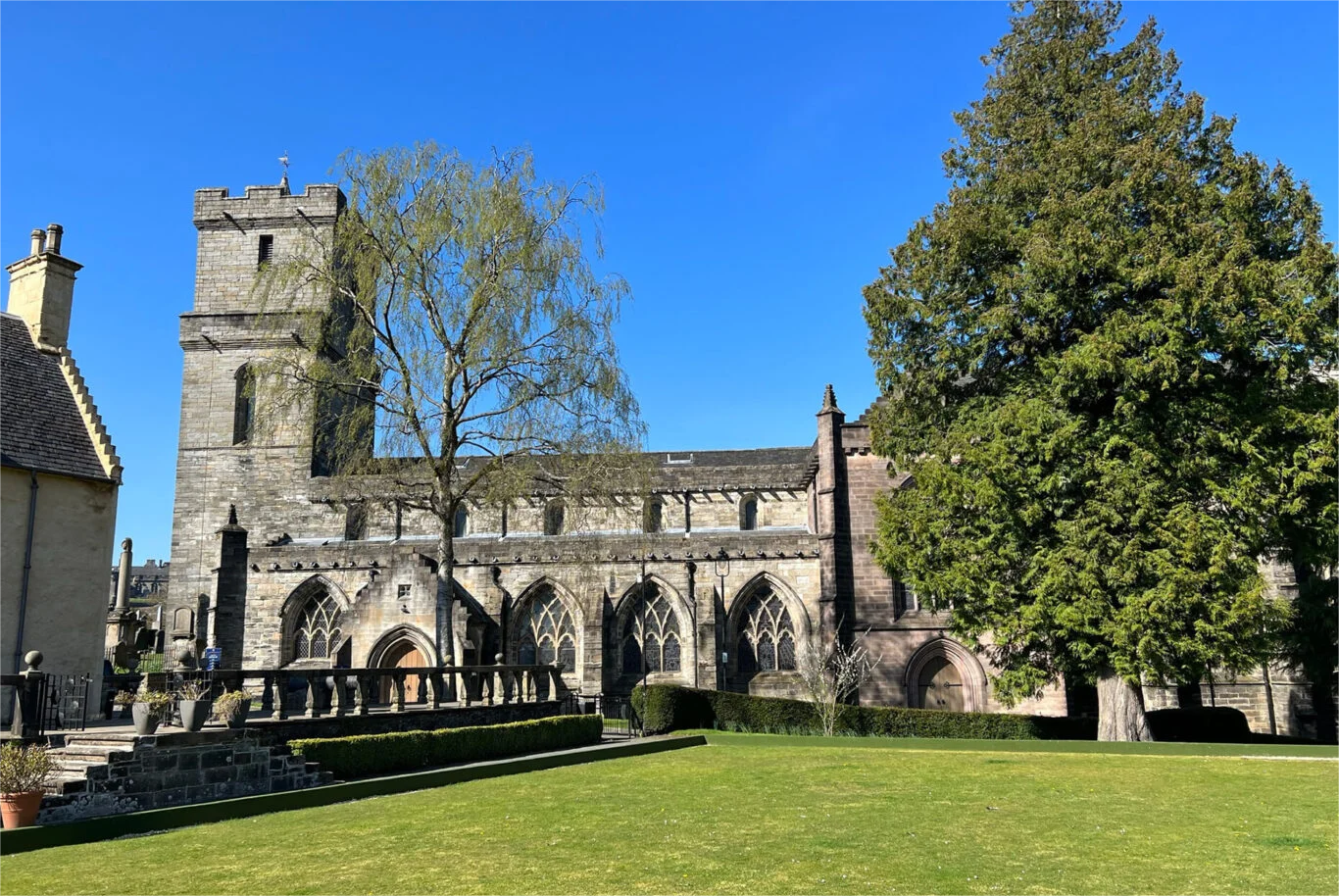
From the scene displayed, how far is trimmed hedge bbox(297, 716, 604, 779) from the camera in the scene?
16031 mm

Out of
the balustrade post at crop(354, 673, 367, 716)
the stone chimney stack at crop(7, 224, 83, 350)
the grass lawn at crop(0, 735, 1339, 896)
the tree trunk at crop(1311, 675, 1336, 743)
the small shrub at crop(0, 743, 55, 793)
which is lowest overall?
the tree trunk at crop(1311, 675, 1336, 743)

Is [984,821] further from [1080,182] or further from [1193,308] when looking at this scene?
[1080,182]

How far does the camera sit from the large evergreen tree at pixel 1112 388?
20000mm

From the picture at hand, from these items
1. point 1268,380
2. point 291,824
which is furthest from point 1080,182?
point 291,824

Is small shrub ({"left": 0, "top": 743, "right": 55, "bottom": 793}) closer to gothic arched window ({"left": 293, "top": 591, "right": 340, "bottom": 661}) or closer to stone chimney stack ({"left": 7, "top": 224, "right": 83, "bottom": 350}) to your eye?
stone chimney stack ({"left": 7, "top": 224, "right": 83, "bottom": 350})

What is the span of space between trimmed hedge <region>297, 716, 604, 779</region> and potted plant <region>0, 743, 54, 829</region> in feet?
14.0

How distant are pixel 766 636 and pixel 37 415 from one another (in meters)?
22.3

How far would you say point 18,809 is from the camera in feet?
36.8

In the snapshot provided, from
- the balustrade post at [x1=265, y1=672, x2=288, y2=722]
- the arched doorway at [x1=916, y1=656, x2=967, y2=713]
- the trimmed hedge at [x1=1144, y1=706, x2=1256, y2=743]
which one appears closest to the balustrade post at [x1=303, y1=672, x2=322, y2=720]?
the balustrade post at [x1=265, y1=672, x2=288, y2=722]

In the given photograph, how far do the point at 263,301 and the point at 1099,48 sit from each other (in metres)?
20.5

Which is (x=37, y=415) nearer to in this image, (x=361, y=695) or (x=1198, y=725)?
(x=361, y=695)

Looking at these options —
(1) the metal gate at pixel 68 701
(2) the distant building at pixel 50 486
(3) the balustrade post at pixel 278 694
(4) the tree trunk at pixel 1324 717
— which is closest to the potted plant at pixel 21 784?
(3) the balustrade post at pixel 278 694

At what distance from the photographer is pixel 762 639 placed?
34.7 meters

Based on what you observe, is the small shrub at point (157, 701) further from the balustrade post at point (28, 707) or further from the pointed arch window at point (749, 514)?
the pointed arch window at point (749, 514)
